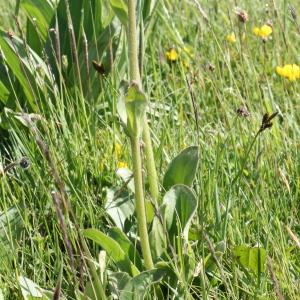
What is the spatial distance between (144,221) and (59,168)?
45cm

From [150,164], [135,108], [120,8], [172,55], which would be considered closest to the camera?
[135,108]

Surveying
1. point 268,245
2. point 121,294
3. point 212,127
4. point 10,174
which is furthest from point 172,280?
point 212,127

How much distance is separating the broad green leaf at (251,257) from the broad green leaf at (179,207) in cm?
14

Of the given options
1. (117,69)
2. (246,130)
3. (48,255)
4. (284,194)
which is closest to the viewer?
(48,255)

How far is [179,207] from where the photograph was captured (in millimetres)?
1808

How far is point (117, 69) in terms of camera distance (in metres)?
2.58

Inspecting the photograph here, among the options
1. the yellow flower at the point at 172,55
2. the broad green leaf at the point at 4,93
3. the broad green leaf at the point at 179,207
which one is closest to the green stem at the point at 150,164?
the broad green leaf at the point at 179,207

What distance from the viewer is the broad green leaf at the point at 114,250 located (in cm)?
167

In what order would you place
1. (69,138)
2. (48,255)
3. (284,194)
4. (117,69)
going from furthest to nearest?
(117,69) < (69,138) < (284,194) < (48,255)

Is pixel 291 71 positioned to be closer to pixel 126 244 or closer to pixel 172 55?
pixel 172 55

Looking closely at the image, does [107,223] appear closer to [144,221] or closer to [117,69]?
[144,221]

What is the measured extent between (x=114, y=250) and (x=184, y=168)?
30 cm

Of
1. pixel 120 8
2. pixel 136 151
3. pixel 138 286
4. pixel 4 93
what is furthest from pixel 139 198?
pixel 4 93

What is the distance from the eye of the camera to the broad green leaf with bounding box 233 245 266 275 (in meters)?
1.72
